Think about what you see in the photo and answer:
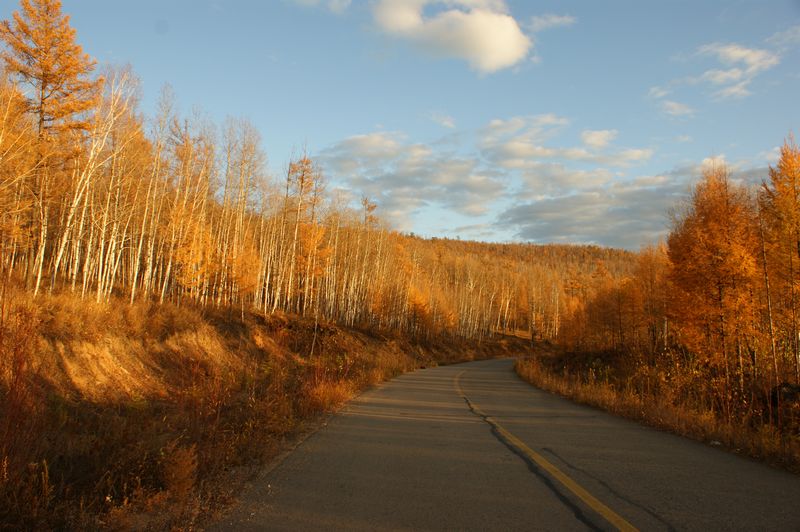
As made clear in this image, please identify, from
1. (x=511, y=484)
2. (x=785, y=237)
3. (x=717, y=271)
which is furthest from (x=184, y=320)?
(x=785, y=237)

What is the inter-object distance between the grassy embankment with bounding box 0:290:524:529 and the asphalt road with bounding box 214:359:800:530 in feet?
2.28

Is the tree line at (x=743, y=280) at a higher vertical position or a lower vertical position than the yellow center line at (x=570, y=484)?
higher

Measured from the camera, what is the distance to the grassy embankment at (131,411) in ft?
13.6

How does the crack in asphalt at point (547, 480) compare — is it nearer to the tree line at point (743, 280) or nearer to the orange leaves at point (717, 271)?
the tree line at point (743, 280)

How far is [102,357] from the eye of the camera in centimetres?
1303

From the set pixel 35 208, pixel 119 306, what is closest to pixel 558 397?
pixel 119 306

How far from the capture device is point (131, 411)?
1048 cm

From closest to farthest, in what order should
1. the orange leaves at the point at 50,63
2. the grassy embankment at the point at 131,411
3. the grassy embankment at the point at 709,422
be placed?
the grassy embankment at the point at 131,411, the grassy embankment at the point at 709,422, the orange leaves at the point at 50,63

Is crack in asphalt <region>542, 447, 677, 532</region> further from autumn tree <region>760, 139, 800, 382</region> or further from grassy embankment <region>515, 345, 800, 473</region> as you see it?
autumn tree <region>760, 139, 800, 382</region>

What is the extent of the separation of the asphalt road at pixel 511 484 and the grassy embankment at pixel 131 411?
0.69 meters

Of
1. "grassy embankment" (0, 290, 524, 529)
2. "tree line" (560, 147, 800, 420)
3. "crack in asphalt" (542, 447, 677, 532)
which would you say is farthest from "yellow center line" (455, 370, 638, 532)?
"tree line" (560, 147, 800, 420)

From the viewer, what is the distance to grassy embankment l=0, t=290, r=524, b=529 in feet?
13.6

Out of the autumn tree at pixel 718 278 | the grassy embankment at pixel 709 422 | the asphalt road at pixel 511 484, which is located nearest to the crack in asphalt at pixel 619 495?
the asphalt road at pixel 511 484

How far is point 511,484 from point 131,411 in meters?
9.03
